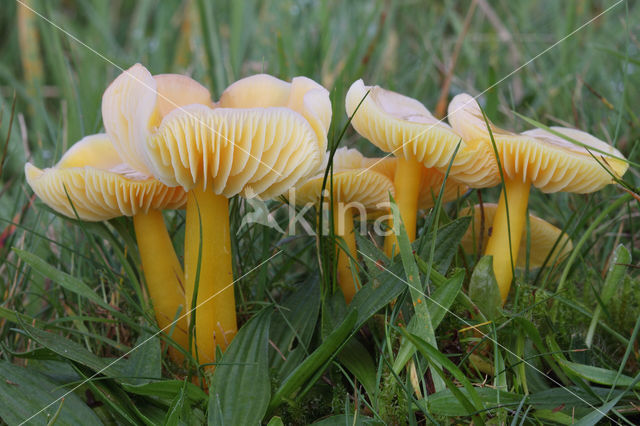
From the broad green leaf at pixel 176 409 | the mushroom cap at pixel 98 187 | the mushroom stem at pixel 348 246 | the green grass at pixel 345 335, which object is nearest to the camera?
the broad green leaf at pixel 176 409

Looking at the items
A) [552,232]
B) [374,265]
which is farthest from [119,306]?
[552,232]

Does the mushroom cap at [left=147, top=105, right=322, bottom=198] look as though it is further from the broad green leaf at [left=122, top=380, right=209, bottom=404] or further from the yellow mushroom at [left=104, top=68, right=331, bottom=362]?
the broad green leaf at [left=122, top=380, right=209, bottom=404]

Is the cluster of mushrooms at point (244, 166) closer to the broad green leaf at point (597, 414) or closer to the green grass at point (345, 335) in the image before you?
the green grass at point (345, 335)

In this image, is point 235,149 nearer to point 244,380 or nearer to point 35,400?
point 244,380

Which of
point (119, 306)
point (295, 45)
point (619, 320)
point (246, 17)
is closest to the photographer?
point (619, 320)

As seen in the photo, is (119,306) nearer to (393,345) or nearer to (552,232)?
(393,345)

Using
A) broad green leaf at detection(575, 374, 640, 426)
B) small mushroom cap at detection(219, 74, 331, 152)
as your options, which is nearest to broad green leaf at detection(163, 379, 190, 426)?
small mushroom cap at detection(219, 74, 331, 152)

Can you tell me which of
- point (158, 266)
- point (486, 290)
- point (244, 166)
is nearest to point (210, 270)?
point (158, 266)

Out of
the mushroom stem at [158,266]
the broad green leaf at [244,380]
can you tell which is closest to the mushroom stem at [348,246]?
the broad green leaf at [244,380]
